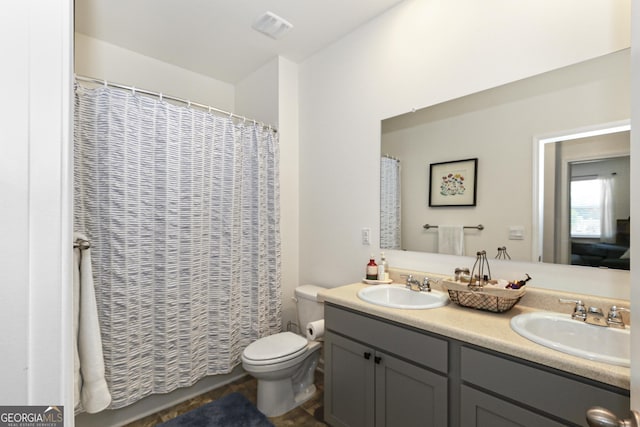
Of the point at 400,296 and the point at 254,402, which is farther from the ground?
the point at 400,296

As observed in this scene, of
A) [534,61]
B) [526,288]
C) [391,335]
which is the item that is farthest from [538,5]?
[391,335]

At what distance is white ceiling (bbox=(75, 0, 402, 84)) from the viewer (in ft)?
6.26

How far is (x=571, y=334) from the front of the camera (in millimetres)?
1186

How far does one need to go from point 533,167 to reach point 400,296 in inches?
38.3

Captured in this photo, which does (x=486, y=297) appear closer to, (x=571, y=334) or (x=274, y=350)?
(x=571, y=334)

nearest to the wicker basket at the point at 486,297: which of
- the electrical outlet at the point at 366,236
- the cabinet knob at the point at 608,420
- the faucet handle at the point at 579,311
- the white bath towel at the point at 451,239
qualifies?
the faucet handle at the point at 579,311

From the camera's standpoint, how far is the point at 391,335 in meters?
1.38

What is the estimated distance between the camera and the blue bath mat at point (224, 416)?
1.79m

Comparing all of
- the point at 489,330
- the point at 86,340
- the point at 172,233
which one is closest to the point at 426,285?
the point at 489,330

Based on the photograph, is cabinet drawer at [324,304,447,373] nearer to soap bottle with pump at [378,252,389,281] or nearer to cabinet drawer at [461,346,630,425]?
cabinet drawer at [461,346,630,425]

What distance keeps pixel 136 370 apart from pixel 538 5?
9.48 ft

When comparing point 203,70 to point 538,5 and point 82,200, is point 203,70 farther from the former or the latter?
point 538,5

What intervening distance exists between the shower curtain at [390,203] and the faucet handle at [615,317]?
3.36ft

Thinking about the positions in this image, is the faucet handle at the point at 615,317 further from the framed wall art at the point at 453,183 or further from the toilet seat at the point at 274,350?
the toilet seat at the point at 274,350
